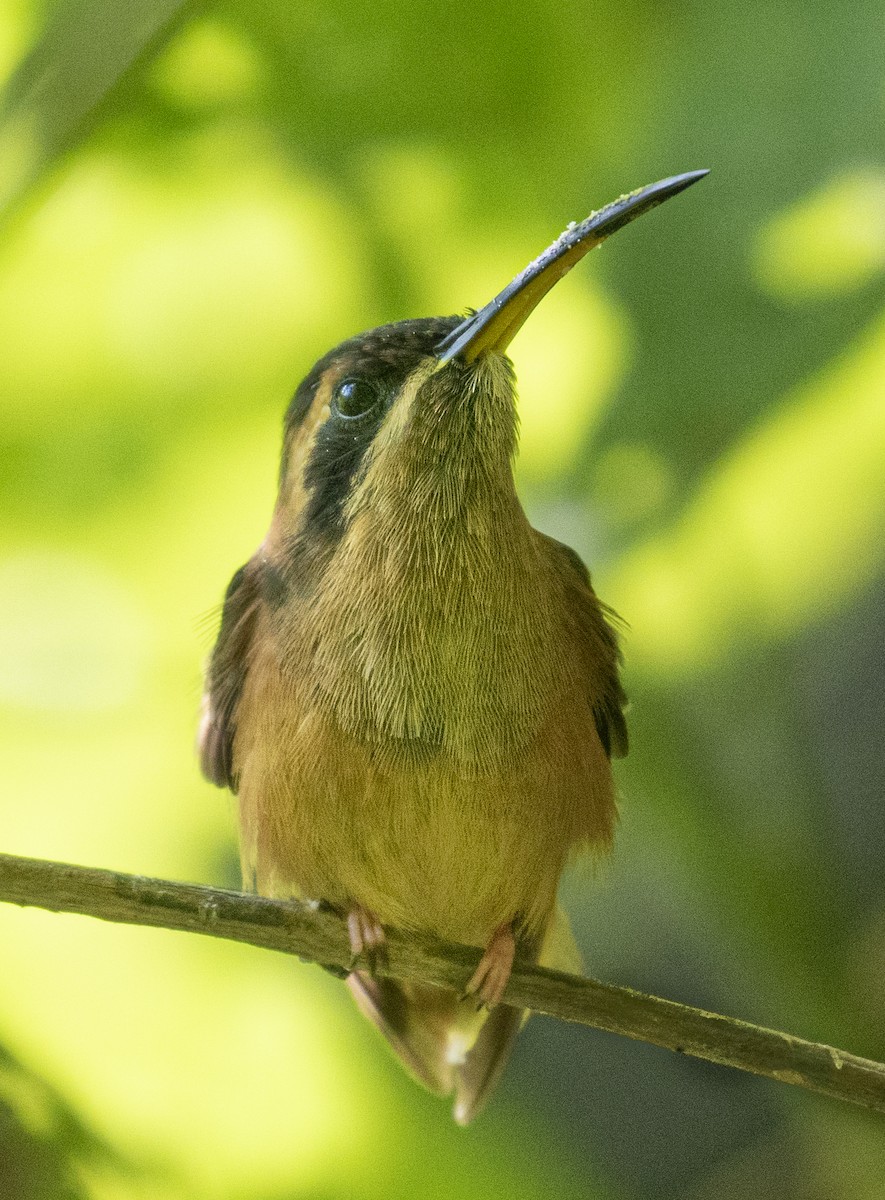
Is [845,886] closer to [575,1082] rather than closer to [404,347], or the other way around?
[575,1082]

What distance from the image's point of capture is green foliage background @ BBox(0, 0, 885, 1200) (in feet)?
8.58

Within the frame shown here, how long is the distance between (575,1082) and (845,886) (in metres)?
0.81

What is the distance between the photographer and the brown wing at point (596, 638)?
223cm

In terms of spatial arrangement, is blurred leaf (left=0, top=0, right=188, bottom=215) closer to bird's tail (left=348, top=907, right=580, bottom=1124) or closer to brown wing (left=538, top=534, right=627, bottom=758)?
brown wing (left=538, top=534, right=627, bottom=758)

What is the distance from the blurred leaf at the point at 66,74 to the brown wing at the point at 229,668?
1.02 meters

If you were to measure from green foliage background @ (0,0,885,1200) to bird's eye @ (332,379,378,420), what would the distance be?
31.8 inches

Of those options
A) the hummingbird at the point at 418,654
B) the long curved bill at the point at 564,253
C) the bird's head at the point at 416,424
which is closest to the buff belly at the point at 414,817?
the hummingbird at the point at 418,654

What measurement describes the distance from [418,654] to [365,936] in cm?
52

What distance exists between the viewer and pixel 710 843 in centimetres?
277

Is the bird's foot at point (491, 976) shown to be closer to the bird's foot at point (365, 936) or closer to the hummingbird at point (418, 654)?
the hummingbird at point (418, 654)

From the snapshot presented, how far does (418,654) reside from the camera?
1.88 metres

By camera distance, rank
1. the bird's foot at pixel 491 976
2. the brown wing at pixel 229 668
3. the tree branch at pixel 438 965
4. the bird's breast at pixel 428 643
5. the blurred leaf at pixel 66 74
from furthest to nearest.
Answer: the blurred leaf at pixel 66 74
the brown wing at pixel 229 668
the bird's foot at pixel 491 976
the bird's breast at pixel 428 643
the tree branch at pixel 438 965

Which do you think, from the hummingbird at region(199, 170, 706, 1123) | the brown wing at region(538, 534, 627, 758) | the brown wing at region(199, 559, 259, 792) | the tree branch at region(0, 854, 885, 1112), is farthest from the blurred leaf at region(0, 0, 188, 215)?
the tree branch at region(0, 854, 885, 1112)

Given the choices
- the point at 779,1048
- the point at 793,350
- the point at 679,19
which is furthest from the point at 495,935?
the point at 679,19
